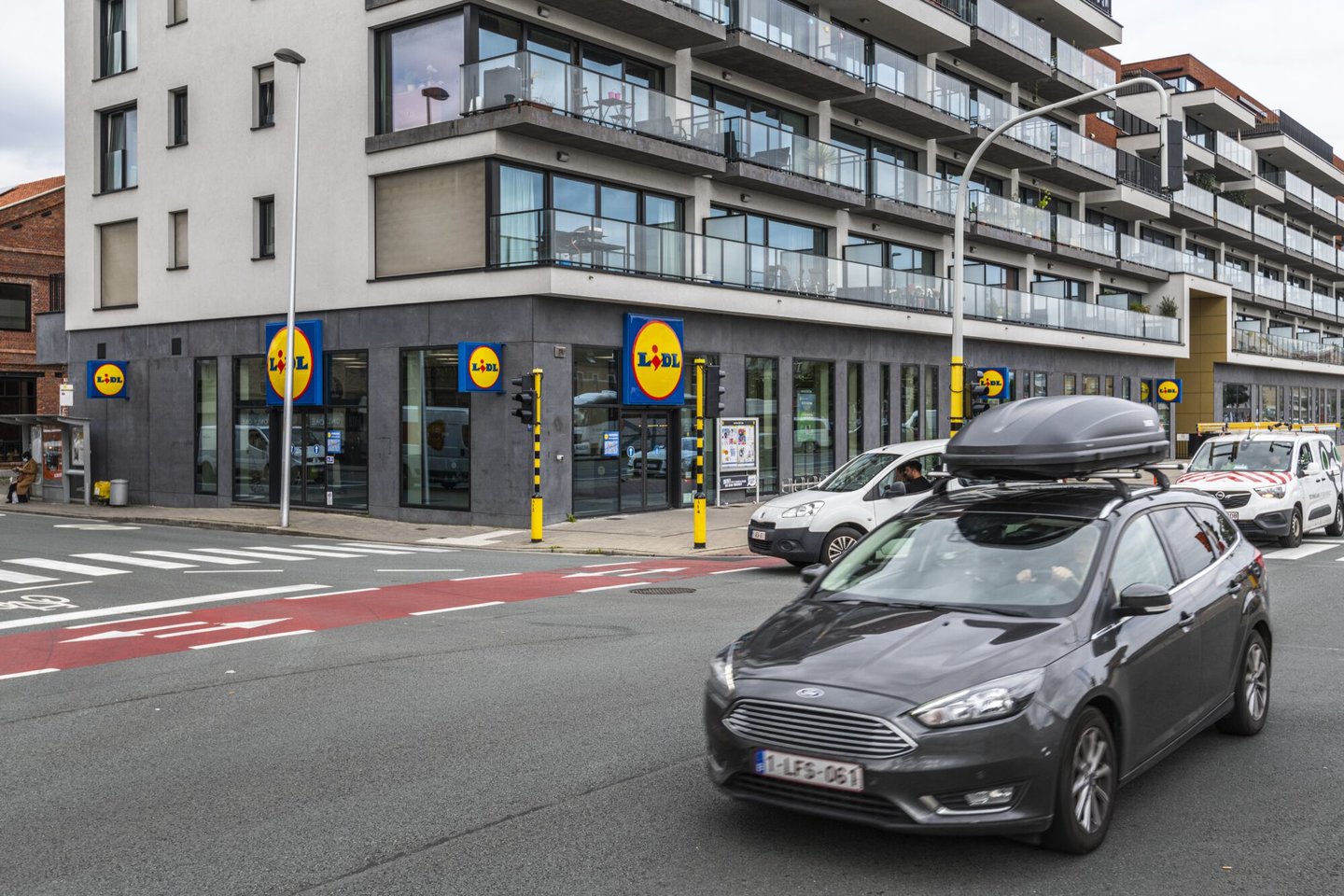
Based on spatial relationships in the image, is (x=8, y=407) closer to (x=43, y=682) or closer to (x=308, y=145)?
(x=308, y=145)

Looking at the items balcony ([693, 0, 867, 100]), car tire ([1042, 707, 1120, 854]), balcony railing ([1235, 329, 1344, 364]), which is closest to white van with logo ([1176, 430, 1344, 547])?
balcony ([693, 0, 867, 100])

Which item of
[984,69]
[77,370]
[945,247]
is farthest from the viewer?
[984,69]

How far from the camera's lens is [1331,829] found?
532 cm

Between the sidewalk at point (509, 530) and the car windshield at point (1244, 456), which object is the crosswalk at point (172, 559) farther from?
the car windshield at point (1244, 456)

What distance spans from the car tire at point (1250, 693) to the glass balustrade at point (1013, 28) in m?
32.3

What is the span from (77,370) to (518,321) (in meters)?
17.3

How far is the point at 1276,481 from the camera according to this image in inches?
720

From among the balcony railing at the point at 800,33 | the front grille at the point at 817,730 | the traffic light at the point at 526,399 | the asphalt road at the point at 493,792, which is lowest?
the asphalt road at the point at 493,792

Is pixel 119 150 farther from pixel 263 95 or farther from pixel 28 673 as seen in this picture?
pixel 28 673

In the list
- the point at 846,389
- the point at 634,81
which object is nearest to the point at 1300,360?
the point at 846,389

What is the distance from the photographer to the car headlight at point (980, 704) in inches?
183

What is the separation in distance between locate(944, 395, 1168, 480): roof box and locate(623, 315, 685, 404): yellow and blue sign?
18.1 m

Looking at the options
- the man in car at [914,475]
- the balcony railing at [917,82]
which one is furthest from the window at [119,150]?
the man in car at [914,475]

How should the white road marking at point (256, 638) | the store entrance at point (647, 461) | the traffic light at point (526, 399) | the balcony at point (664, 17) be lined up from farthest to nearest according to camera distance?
the store entrance at point (647, 461)
the balcony at point (664, 17)
the traffic light at point (526, 399)
the white road marking at point (256, 638)
